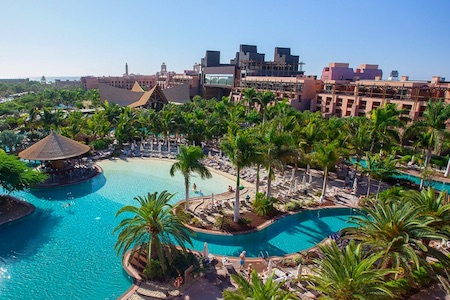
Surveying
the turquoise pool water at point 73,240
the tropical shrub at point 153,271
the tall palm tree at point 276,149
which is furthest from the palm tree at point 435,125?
the tropical shrub at point 153,271

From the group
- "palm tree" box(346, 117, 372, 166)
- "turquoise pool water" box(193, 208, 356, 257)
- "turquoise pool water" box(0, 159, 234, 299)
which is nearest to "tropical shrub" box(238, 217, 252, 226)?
"turquoise pool water" box(193, 208, 356, 257)

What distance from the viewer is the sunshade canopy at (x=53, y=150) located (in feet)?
95.3

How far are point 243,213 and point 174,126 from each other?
2025 cm

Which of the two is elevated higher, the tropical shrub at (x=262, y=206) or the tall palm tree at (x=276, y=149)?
the tall palm tree at (x=276, y=149)

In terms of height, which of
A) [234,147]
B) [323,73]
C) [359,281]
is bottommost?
[359,281]

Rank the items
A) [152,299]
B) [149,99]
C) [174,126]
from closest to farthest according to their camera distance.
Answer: [152,299], [174,126], [149,99]

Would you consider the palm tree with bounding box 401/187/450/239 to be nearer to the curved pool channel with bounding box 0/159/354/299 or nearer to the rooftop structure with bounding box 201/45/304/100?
the curved pool channel with bounding box 0/159/354/299

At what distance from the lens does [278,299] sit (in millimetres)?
9586

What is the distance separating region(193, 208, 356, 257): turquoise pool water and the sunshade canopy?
17.5 metres

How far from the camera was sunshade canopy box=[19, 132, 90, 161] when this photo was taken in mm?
29062

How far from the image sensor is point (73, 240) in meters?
20.0

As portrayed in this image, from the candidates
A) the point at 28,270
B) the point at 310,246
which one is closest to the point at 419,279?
the point at 310,246

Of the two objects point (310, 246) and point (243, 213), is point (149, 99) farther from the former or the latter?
point (310, 246)

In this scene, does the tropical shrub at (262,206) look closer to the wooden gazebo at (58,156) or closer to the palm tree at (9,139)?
the wooden gazebo at (58,156)
